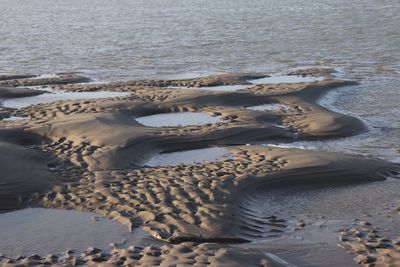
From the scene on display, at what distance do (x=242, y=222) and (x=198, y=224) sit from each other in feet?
1.71

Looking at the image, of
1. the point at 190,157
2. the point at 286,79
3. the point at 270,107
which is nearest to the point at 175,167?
the point at 190,157

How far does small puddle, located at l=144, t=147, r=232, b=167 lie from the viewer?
10.1 meters

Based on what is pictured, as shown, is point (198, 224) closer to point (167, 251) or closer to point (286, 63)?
point (167, 251)

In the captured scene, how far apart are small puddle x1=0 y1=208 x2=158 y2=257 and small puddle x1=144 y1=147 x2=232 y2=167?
221 centimetres

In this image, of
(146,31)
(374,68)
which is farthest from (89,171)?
(146,31)

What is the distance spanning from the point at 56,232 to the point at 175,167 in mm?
2460

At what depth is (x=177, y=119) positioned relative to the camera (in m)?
12.8

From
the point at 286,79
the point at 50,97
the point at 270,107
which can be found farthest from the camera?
the point at 286,79

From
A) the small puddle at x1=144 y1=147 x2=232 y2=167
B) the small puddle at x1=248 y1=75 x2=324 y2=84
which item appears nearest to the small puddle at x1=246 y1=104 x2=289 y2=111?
the small puddle at x1=248 y1=75 x2=324 y2=84

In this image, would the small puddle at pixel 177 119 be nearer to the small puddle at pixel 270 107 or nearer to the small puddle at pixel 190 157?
the small puddle at pixel 270 107

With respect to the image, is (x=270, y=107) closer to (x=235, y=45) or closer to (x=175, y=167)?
(x=175, y=167)

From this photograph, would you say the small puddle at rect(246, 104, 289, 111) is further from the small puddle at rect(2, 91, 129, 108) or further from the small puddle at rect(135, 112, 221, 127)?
the small puddle at rect(2, 91, 129, 108)

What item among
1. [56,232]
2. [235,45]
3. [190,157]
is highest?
[235,45]

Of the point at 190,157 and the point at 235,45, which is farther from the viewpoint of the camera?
the point at 235,45
